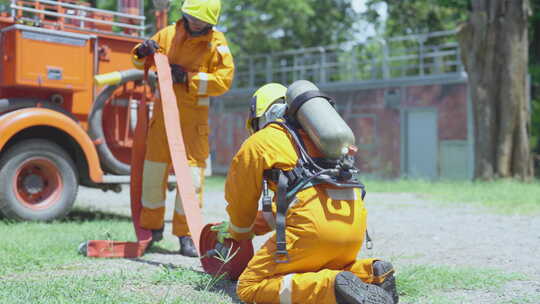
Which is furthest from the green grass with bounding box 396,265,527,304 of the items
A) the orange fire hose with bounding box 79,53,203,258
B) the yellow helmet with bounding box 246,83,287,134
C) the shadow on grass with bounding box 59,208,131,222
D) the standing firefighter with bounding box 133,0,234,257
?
the shadow on grass with bounding box 59,208,131,222

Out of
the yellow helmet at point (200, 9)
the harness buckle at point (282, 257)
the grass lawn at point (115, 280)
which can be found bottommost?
the grass lawn at point (115, 280)

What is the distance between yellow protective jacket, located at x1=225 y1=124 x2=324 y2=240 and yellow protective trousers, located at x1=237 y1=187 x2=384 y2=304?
0.30 ft

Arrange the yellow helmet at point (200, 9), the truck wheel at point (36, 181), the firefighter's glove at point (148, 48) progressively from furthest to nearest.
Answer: the truck wheel at point (36, 181), the firefighter's glove at point (148, 48), the yellow helmet at point (200, 9)

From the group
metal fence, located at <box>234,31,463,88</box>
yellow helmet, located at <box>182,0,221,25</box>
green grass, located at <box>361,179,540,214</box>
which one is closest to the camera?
yellow helmet, located at <box>182,0,221,25</box>

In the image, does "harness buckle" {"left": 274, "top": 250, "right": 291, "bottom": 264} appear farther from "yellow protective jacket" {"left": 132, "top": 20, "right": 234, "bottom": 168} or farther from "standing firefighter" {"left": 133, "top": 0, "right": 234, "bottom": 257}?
"yellow protective jacket" {"left": 132, "top": 20, "right": 234, "bottom": 168}

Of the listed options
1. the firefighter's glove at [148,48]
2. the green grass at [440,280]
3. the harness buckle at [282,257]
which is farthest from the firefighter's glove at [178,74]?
Answer: the harness buckle at [282,257]

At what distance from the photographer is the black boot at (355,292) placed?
126 inches

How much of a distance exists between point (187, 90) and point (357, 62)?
15.7 metres

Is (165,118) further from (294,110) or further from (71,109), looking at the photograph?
(71,109)

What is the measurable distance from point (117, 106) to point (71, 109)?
0.49 metres

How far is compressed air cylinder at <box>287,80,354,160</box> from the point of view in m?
3.45

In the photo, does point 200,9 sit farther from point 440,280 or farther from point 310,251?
point 440,280

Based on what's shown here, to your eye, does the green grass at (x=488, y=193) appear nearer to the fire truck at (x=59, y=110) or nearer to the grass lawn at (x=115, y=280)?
the grass lawn at (x=115, y=280)

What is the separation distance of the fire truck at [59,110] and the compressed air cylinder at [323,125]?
141 inches
